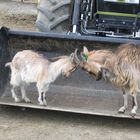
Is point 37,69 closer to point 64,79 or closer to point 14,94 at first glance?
point 14,94

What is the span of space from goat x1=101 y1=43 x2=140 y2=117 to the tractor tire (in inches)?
66.9

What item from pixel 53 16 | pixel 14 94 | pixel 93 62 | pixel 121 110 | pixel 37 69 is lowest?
pixel 121 110

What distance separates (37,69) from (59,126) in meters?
0.67

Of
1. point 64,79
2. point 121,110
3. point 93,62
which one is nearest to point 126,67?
point 93,62

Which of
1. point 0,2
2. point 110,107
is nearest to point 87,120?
point 110,107

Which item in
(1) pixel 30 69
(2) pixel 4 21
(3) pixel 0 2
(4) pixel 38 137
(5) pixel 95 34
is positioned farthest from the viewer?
(3) pixel 0 2

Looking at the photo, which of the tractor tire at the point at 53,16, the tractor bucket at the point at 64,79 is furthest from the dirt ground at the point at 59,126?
the tractor tire at the point at 53,16

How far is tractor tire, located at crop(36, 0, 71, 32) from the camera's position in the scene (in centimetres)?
788

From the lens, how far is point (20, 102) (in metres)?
6.52

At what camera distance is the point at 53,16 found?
7.93 m

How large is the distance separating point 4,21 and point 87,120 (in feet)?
21.8

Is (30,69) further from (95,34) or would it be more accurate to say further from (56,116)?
(95,34)

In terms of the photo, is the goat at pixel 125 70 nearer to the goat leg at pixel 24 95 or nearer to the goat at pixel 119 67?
the goat at pixel 119 67

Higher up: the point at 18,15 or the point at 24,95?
the point at 18,15
